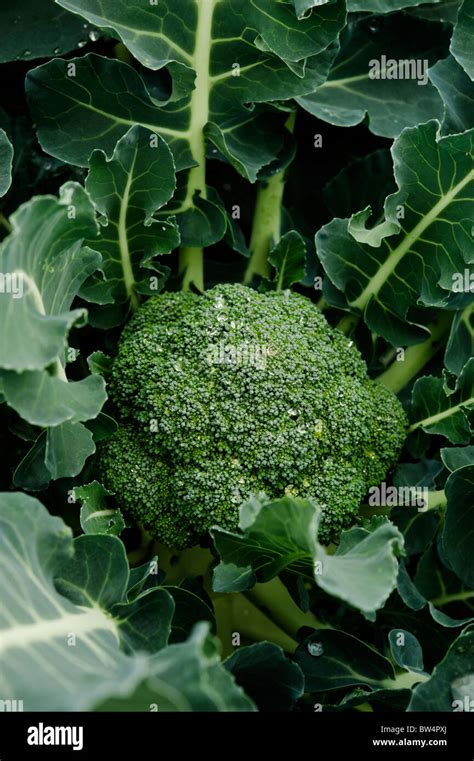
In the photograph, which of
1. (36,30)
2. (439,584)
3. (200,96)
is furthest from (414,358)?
(36,30)

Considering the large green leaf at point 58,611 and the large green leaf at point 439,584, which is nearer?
the large green leaf at point 58,611

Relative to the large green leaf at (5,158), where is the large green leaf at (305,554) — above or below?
below

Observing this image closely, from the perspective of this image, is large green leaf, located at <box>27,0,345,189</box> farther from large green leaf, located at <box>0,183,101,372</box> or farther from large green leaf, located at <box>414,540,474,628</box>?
large green leaf, located at <box>414,540,474,628</box>

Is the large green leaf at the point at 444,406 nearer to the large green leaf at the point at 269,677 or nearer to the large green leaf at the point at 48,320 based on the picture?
the large green leaf at the point at 269,677

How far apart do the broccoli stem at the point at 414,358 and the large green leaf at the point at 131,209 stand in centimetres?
52

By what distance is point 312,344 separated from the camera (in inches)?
59.1

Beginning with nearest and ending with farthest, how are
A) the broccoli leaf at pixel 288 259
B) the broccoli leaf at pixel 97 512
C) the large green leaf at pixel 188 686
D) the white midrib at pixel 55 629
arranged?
the large green leaf at pixel 188 686
the white midrib at pixel 55 629
the broccoli leaf at pixel 97 512
the broccoli leaf at pixel 288 259

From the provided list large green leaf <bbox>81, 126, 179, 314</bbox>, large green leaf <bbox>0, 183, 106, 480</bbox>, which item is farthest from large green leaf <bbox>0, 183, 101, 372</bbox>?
large green leaf <bbox>81, 126, 179, 314</bbox>

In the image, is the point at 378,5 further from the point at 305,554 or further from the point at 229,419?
the point at 305,554

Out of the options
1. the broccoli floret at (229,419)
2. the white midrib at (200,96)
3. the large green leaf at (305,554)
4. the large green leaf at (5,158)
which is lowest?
the large green leaf at (305,554)

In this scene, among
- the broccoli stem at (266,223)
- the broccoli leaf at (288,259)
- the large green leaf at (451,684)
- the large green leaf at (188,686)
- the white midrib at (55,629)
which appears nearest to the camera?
the large green leaf at (188,686)

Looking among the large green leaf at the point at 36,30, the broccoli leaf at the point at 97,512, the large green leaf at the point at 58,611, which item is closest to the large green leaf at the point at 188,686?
the large green leaf at the point at 58,611

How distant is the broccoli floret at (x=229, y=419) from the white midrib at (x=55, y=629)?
0.27m

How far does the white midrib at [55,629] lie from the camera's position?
1056mm
